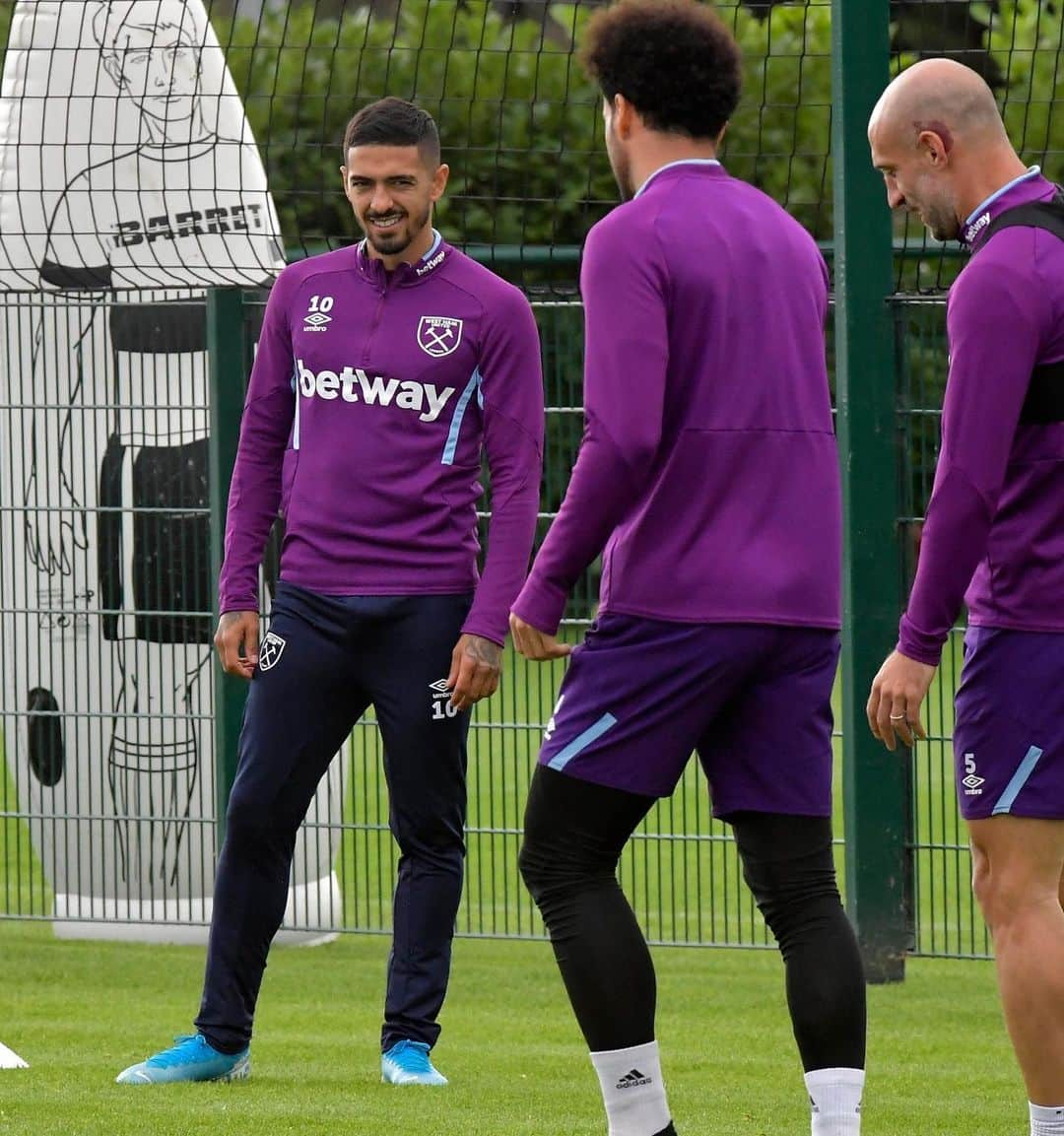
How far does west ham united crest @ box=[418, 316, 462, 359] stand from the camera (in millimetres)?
5090

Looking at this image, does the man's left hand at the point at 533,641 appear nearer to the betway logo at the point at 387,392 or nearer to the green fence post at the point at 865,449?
the betway logo at the point at 387,392

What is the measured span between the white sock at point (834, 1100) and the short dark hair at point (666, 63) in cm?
157

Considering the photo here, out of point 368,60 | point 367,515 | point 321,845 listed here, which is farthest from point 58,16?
point 368,60

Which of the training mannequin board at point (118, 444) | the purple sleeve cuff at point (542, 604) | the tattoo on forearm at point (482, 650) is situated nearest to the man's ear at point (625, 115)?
the purple sleeve cuff at point (542, 604)

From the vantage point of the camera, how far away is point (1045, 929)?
3.98m

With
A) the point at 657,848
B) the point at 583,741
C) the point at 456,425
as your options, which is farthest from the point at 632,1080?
the point at 657,848

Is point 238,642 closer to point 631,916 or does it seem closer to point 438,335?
point 438,335

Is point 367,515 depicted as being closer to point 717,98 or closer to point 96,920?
point 717,98

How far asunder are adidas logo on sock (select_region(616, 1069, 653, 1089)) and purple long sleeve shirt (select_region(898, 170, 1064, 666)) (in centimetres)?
81

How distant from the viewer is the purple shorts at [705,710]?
3.92 m

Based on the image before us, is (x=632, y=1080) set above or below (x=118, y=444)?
below

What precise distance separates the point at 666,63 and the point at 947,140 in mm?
484

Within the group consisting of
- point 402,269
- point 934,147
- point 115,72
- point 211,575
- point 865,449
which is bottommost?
point 211,575

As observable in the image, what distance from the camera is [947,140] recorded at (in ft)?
13.2
